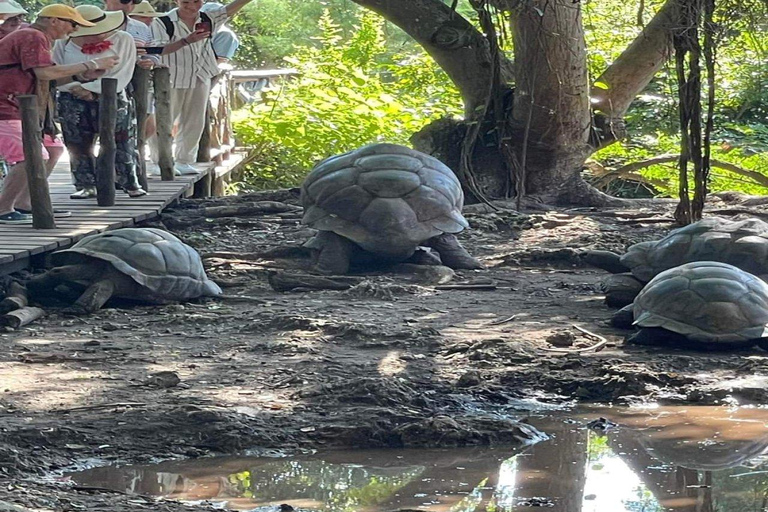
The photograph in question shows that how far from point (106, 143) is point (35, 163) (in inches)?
42.6

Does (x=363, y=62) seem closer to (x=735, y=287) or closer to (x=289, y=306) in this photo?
(x=289, y=306)

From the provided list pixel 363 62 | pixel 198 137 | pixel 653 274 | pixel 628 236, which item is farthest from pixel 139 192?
pixel 363 62

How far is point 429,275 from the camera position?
7.84 meters

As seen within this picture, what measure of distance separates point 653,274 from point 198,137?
5.71 m

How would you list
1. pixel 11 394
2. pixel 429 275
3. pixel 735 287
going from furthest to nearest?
pixel 429 275 → pixel 735 287 → pixel 11 394

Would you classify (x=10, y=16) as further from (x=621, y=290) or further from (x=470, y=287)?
(x=621, y=290)

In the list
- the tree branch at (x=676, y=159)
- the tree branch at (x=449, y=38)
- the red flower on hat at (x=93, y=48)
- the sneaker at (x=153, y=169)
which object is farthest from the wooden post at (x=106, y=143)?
the tree branch at (x=676, y=159)

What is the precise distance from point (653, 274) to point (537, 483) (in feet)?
10.2

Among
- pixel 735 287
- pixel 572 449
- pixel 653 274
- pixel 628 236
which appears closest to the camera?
pixel 572 449

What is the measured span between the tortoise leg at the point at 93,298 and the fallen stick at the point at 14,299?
250 mm

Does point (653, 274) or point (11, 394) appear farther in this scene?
point (653, 274)

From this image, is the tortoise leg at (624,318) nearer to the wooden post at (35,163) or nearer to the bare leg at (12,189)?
the wooden post at (35,163)

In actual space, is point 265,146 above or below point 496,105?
below

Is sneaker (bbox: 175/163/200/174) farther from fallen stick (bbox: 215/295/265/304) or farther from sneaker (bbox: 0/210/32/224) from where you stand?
fallen stick (bbox: 215/295/265/304)
